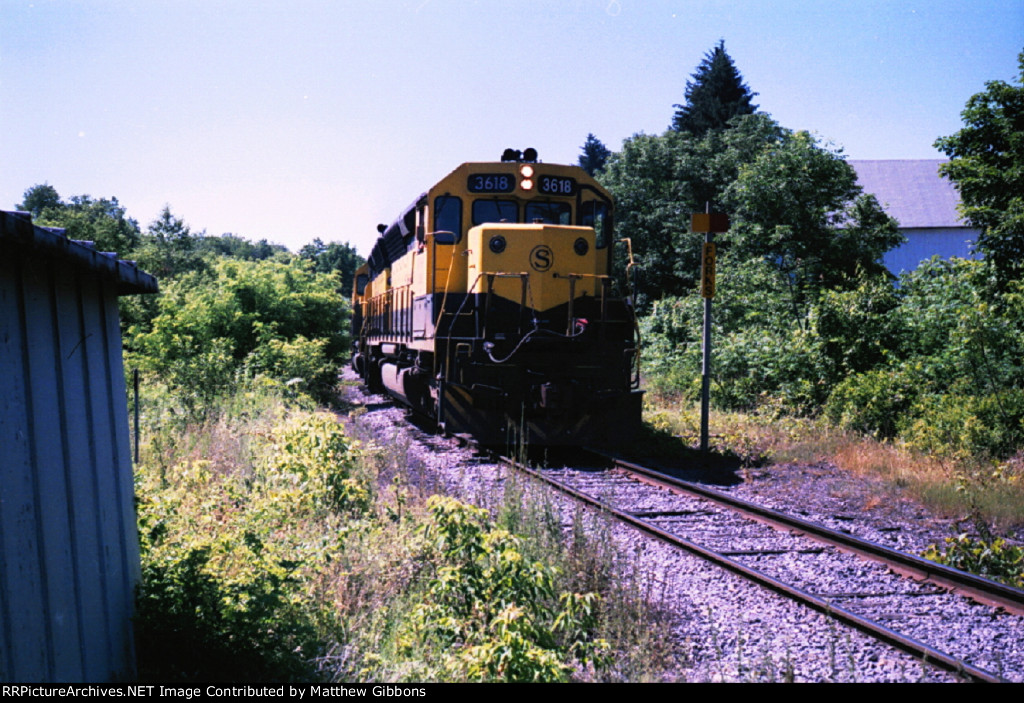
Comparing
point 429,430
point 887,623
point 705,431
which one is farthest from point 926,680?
point 429,430

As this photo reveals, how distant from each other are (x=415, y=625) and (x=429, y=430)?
8.84 m

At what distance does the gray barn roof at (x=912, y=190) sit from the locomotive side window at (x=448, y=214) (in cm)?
3397

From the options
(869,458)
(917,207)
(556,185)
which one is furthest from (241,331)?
(917,207)

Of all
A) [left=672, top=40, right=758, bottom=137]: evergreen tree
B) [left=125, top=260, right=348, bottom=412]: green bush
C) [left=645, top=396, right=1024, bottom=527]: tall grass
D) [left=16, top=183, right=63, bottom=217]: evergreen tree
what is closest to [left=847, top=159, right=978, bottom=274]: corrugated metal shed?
[left=672, top=40, right=758, bottom=137]: evergreen tree

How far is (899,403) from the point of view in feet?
37.3

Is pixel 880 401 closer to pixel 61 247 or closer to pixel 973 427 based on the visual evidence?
pixel 973 427

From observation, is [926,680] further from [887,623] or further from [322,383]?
[322,383]

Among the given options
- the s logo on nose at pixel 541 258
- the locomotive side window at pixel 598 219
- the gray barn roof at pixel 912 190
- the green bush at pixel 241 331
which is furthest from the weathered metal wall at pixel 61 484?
the gray barn roof at pixel 912 190

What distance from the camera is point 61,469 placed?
3.38 m

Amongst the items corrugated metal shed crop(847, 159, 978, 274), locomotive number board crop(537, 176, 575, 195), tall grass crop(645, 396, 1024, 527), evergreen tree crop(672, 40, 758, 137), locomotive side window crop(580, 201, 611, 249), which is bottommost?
tall grass crop(645, 396, 1024, 527)

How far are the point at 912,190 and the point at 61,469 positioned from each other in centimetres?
4617

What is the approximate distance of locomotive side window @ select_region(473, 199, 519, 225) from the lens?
35.7 ft

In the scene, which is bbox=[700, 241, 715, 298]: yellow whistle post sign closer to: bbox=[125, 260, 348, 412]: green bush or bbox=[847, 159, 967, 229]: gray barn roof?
bbox=[125, 260, 348, 412]: green bush

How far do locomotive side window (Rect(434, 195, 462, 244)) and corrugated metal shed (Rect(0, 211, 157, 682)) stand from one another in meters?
6.79
